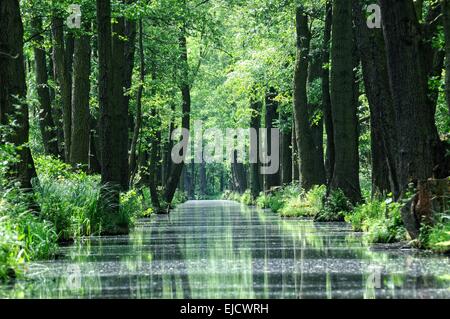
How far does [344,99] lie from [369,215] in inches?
247

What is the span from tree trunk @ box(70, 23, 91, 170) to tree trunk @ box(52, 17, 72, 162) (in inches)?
48.5

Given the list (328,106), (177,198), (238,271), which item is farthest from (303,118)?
(177,198)

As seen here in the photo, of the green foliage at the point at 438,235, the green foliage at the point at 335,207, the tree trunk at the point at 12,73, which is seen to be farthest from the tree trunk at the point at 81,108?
the green foliage at the point at 438,235

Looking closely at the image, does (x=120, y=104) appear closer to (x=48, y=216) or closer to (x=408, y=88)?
(x=48, y=216)

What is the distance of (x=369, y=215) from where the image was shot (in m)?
20.8

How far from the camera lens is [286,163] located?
149ft

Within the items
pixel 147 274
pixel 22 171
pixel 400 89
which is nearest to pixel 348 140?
pixel 400 89

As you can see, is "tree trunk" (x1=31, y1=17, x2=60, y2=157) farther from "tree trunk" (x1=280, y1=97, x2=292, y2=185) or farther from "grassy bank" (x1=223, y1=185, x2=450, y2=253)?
"tree trunk" (x1=280, y1=97, x2=292, y2=185)

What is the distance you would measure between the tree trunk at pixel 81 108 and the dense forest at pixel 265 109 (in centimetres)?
4

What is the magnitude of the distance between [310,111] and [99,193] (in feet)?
64.1

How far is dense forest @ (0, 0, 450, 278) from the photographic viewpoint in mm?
15703

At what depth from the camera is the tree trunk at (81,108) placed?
26.6m
